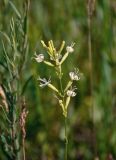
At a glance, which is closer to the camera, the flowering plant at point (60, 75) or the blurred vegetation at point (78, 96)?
the flowering plant at point (60, 75)

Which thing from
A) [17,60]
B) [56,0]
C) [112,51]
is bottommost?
[17,60]

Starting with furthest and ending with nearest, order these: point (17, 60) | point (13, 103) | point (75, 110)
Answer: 1. point (75, 110)
2. point (17, 60)
3. point (13, 103)

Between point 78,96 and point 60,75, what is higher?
point 78,96

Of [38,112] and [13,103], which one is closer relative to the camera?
[13,103]

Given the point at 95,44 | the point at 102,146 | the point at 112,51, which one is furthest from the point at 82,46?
the point at 102,146

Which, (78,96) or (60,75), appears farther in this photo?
(78,96)

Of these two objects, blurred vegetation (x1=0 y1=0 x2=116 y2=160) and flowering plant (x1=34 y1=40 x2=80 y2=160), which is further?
blurred vegetation (x1=0 y1=0 x2=116 y2=160)

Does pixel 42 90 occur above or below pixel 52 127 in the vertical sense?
above

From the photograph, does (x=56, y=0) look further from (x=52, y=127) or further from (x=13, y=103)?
(x=13, y=103)
